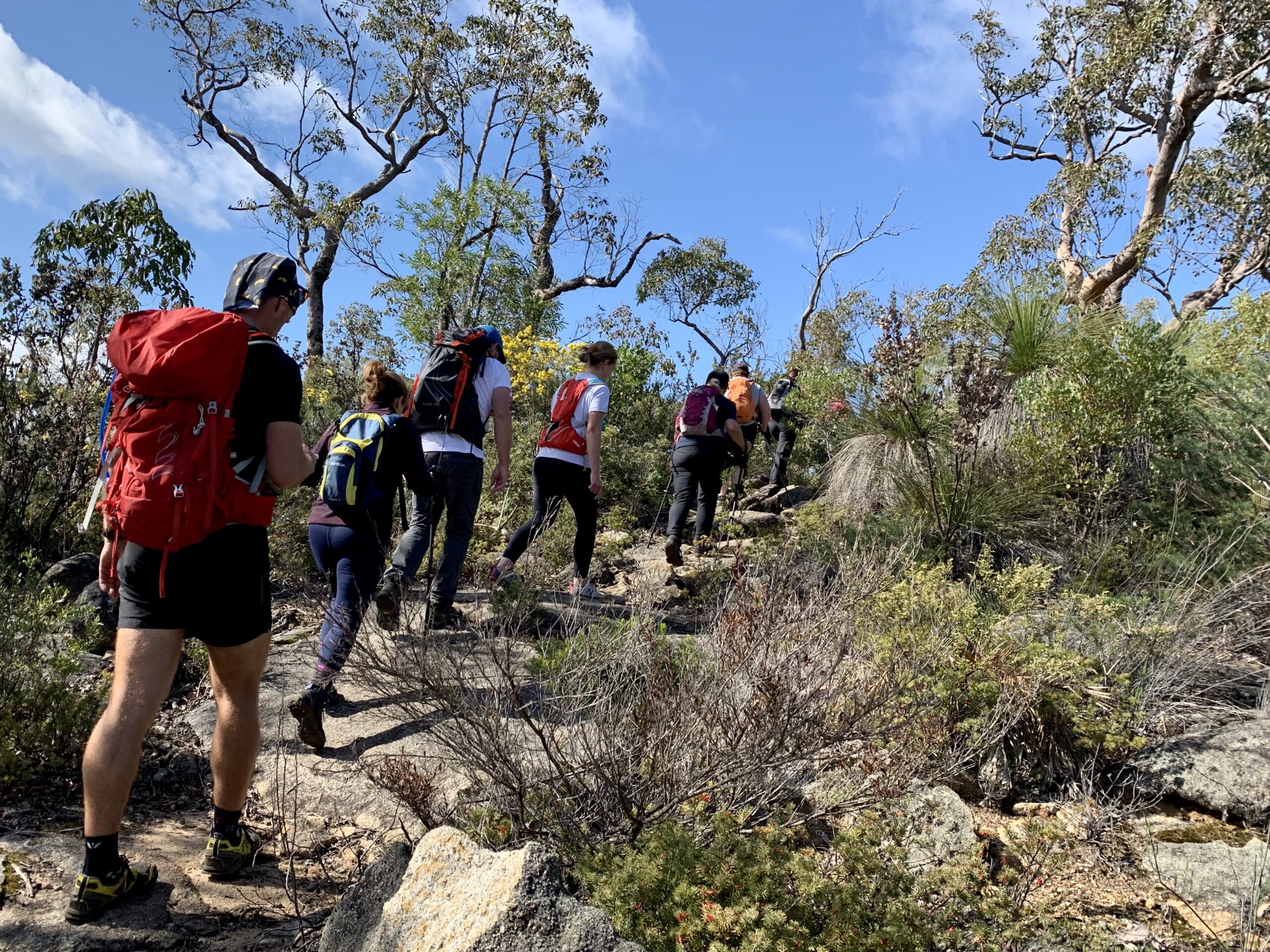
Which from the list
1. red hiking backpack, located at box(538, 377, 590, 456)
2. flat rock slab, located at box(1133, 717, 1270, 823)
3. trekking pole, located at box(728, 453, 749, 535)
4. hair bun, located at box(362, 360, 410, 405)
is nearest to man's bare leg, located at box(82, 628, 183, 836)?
hair bun, located at box(362, 360, 410, 405)

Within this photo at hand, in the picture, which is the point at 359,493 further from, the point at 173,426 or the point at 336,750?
the point at 173,426

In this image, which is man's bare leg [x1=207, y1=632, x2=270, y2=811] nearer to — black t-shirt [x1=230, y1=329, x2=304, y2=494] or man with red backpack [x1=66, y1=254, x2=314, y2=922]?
man with red backpack [x1=66, y1=254, x2=314, y2=922]

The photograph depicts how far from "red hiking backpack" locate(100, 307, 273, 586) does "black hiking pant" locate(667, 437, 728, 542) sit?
4125mm

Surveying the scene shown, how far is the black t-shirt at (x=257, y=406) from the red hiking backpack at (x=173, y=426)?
34 millimetres

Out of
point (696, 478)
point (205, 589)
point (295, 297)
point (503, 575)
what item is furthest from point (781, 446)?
point (205, 589)

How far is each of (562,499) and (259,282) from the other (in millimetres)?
2785

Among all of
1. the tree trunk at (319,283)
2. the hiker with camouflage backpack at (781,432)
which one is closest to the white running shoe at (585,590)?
the hiker with camouflage backpack at (781,432)

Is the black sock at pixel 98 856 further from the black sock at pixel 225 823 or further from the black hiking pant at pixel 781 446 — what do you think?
the black hiking pant at pixel 781 446

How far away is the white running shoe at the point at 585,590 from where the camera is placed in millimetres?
4566

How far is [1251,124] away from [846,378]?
10.2 meters

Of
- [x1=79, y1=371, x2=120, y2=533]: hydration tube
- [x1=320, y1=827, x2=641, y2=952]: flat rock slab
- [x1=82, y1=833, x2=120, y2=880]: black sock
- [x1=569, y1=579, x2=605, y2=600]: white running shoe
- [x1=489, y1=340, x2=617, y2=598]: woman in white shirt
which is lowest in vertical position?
[x1=82, y1=833, x2=120, y2=880]: black sock

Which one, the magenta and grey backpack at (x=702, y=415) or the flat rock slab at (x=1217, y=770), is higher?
the magenta and grey backpack at (x=702, y=415)

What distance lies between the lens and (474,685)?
2.58 meters

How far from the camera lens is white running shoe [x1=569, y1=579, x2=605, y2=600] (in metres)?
4.57
